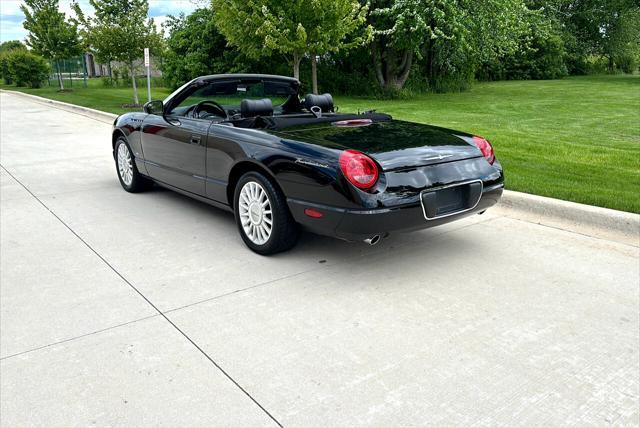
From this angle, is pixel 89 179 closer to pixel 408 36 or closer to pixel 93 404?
pixel 93 404

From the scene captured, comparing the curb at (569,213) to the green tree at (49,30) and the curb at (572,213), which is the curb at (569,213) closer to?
the curb at (572,213)

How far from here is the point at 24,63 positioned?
121 feet

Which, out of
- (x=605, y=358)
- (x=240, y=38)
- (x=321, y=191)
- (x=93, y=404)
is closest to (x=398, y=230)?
(x=321, y=191)

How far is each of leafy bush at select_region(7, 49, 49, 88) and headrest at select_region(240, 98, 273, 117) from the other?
124 ft

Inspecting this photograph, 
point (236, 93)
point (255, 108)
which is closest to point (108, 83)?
point (236, 93)

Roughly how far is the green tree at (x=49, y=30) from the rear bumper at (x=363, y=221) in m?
29.4

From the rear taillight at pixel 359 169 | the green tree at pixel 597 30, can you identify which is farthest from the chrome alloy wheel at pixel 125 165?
the green tree at pixel 597 30

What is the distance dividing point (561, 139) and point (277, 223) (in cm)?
721

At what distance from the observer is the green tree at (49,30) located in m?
28.6

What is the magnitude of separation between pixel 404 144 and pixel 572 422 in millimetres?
2297

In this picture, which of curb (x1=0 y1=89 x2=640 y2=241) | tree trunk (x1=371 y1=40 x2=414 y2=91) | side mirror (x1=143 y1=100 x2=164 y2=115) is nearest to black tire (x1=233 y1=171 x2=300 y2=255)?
side mirror (x1=143 y1=100 x2=164 y2=115)

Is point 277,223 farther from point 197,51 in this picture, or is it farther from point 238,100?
point 197,51

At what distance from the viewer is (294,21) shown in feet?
56.2

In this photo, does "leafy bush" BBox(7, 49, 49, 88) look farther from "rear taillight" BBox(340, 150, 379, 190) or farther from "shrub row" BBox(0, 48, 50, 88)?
"rear taillight" BBox(340, 150, 379, 190)
